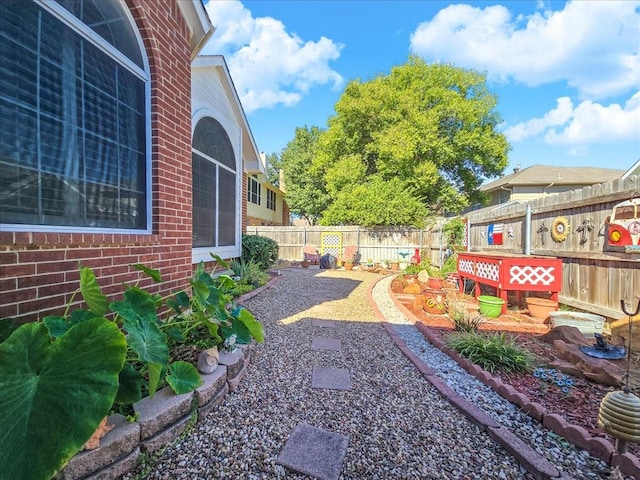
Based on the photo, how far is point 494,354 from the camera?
2896 millimetres

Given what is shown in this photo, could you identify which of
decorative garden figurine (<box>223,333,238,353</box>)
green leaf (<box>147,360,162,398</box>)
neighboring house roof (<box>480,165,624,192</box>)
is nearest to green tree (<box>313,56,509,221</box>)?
neighboring house roof (<box>480,165,624,192</box>)

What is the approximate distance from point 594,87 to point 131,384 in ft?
59.1

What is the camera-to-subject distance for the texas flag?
21.6 feet

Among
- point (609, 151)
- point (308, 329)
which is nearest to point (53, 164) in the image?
point (308, 329)

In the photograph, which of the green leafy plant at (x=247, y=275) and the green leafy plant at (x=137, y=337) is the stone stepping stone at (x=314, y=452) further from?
the green leafy plant at (x=247, y=275)

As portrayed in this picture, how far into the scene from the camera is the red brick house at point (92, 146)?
1826 millimetres

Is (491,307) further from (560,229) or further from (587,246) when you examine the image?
(560,229)

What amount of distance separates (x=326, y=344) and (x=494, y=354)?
182 cm

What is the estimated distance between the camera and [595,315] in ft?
12.9

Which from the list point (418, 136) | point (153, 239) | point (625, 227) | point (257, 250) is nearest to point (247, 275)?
point (257, 250)

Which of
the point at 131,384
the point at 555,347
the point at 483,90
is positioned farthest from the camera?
the point at 483,90

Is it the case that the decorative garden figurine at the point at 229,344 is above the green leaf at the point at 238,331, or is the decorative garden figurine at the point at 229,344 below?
below

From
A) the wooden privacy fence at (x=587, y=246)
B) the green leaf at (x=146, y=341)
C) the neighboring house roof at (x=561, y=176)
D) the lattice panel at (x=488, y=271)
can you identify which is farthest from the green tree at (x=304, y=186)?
the green leaf at (x=146, y=341)

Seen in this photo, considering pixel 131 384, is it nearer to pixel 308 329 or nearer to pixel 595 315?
pixel 308 329
